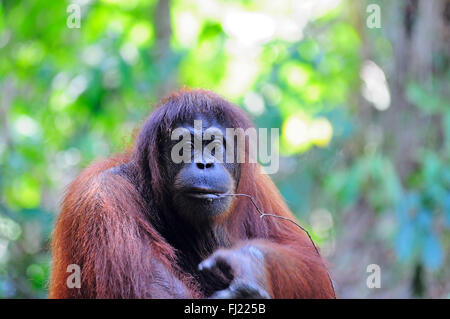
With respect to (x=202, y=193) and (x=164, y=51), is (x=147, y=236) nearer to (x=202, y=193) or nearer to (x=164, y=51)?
(x=202, y=193)

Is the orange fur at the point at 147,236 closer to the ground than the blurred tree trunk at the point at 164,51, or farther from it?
closer to the ground

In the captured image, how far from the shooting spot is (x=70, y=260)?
3.01 meters

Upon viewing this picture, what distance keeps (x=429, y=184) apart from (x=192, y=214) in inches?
130

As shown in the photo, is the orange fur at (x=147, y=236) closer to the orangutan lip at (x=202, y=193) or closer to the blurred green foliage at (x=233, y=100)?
the orangutan lip at (x=202, y=193)

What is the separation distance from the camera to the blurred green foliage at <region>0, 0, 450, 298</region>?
5.87 meters

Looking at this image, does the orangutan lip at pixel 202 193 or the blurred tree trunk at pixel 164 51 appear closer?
the orangutan lip at pixel 202 193

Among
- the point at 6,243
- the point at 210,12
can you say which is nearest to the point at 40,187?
the point at 6,243

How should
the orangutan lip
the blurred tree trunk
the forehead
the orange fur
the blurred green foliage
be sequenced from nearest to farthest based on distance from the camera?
the orange fur
the orangutan lip
the forehead
the blurred green foliage
the blurred tree trunk

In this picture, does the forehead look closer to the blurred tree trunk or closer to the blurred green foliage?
the blurred green foliage

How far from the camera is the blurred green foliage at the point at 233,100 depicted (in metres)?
5.87

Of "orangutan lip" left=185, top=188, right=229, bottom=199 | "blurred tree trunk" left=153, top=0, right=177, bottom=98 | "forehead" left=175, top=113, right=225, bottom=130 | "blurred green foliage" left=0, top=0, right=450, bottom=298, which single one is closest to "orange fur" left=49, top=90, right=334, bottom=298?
"forehead" left=175, top=113, right=225, bottom=130

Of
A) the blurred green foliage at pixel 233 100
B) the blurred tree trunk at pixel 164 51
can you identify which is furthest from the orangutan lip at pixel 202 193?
the blurred tree trunk at pixel 164 51

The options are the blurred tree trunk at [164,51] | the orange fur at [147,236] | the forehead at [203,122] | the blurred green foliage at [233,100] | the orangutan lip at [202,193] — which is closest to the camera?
the orange fur at [147,236]

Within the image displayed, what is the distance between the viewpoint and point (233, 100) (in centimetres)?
630
